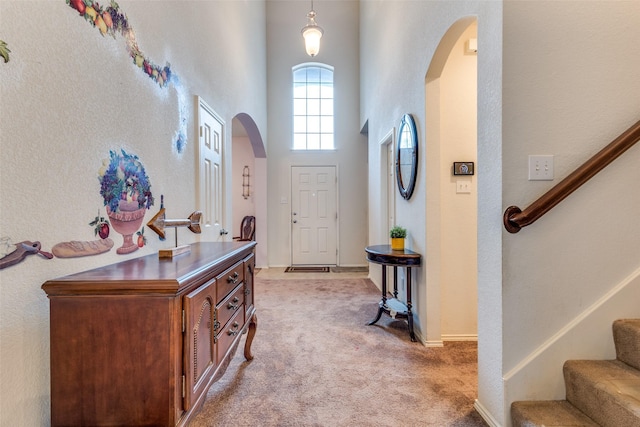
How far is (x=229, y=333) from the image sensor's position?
148 cm

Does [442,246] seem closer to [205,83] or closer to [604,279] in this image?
[604,279]

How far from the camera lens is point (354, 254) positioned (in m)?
5.64

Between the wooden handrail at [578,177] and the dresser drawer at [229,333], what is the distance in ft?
4.67

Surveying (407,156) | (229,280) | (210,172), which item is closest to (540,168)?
(407,156)

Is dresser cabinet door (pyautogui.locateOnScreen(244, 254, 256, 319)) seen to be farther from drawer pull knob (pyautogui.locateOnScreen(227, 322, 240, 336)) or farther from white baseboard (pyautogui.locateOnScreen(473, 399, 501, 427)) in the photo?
white baseboard (pyautogui.locateOnScreen(473, 399, 501, 427))

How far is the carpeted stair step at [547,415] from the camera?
1253 millimetres

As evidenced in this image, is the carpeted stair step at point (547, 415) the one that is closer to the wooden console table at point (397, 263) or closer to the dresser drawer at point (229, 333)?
the wooden console table at point (397, 263)

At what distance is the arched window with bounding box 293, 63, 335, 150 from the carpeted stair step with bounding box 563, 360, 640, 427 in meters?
4.79

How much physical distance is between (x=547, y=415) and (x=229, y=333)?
4.78ft

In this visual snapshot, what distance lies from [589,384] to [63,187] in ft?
7.23

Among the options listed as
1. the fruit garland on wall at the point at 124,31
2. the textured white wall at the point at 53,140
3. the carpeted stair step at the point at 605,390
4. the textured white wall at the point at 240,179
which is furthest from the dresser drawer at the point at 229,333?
the textured white wall at the point at 240,179

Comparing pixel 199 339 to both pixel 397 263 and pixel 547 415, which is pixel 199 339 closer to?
pixel 547 415

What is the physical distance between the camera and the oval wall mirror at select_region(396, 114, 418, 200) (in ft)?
8.58

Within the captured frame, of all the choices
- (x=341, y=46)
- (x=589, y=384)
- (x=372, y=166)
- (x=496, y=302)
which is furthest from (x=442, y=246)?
(x=341, y=46)
